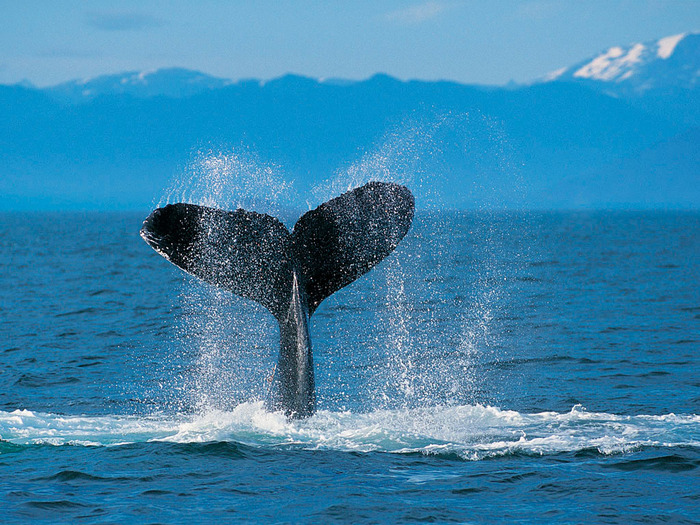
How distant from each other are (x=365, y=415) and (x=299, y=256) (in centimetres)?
260

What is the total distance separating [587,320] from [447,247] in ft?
112

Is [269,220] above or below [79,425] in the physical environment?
above

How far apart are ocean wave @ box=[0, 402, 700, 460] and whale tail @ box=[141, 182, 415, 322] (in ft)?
4.69

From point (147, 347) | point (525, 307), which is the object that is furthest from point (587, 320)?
point (147, 347)

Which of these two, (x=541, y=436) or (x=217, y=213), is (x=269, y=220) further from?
(x=541, y=436)

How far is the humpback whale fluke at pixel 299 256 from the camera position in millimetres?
9172

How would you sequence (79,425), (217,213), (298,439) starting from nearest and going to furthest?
(217,213), (298,439), (79,425)

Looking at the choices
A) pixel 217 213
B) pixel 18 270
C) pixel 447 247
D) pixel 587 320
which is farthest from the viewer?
pixel 447 247

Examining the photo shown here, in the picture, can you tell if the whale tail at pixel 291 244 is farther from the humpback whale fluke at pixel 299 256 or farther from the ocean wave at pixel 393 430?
the ocean wave at pixel 393 430

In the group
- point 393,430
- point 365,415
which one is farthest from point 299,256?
point 365,415

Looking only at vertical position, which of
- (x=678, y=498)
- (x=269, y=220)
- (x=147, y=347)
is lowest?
(x=678, y=498)

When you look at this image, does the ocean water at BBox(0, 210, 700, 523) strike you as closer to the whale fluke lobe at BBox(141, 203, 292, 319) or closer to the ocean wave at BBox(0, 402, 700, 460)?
the ocean wave at BBox(0, 402, 700, 460)

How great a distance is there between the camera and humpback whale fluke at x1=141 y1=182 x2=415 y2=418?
30.1 feet

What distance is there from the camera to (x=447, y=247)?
55562mm
